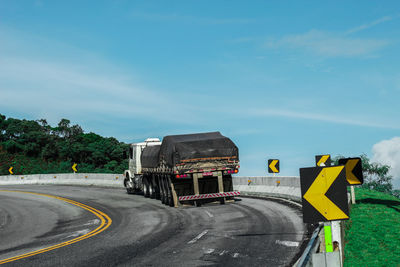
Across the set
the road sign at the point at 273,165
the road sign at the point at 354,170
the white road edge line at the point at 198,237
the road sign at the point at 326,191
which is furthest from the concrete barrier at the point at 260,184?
the road sign at the point at 326,191

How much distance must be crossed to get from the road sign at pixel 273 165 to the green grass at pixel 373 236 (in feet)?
27.0

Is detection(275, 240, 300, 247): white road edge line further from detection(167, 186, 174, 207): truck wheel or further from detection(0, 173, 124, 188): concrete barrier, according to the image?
detection(0, 173, 124, 188): concrete barrier

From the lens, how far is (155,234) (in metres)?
14.0

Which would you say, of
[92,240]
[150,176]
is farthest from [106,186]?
[92,240]

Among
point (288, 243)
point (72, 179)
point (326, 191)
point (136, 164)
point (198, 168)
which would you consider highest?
point (136, 164)

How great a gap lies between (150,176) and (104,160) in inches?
2764

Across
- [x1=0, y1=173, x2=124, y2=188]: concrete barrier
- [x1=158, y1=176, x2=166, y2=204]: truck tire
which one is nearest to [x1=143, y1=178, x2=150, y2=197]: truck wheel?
[x1=158, y1=176, x2=166, y2=204]: truck tire

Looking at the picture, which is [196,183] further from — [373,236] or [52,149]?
[52,149]

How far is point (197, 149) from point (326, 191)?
1526 cm

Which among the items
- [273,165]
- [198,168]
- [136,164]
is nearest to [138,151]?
[136,164]

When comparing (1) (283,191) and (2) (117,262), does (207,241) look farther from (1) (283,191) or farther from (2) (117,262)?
(1) (283,191)

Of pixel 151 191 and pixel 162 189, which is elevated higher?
pixel 162 189

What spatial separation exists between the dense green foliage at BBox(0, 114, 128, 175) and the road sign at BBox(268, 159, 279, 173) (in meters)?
62.1

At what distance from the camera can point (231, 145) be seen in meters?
21.5
